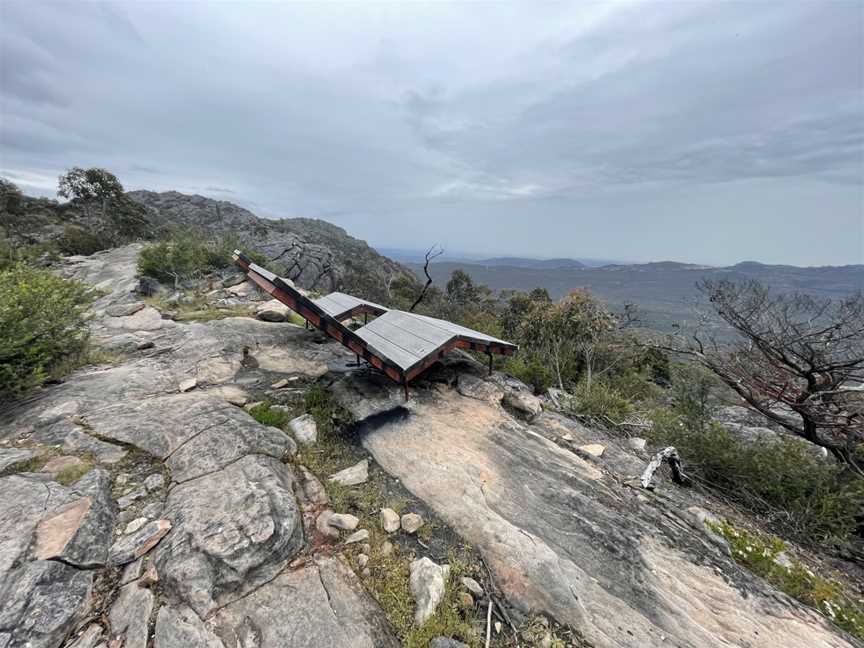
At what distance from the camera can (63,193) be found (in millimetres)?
28109

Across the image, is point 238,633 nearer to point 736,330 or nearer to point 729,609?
point 729,609

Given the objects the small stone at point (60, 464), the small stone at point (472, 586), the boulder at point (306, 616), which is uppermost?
the small stone at point (60, 464)

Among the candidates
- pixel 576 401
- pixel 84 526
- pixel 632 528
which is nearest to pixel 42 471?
pixel 84 526

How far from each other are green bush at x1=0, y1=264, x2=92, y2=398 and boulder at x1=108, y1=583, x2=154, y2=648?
4.29 meters

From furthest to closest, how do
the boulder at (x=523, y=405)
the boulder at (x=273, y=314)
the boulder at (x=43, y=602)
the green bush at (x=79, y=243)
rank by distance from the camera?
1. the green bush at (x=79, y=243)
2. the boulder at (x=273, y=314)
3. the boulder at (x=523, y=405)
4. the boulder at (x=43, y=602)

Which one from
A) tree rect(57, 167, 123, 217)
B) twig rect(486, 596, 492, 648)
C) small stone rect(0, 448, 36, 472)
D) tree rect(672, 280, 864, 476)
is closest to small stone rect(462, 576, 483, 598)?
twig rect(486, 596, 492, 648)

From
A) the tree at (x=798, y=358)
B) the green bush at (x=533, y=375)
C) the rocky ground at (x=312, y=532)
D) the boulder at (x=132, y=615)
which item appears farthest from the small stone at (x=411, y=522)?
the tree at (x=798, y=358)

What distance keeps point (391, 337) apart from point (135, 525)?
409 cm

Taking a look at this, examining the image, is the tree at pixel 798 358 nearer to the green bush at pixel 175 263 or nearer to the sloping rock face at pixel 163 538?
the sloping rock face at pixel 163 538

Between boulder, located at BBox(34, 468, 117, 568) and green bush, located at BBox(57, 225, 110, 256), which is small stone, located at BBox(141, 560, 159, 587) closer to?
boulder, located at BBox(34, 468, 117, 568)

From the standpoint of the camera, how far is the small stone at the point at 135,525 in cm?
303

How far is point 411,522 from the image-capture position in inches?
141

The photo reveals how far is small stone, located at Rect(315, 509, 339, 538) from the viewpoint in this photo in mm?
3357

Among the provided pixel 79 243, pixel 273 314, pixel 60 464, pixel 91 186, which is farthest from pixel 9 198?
pixel 60 464
